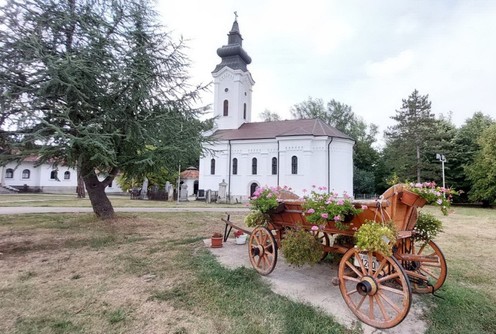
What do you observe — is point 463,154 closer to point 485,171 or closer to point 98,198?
point 485,171

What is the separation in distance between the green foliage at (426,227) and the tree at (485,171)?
30.4m

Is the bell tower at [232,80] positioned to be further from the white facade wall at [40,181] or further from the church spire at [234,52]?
the white facade wall at [40,181]

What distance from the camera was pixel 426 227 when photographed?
416 centimetres

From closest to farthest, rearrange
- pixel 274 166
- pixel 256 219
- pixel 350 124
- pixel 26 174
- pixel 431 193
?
pixel 431 193 → pixel 256 219 → pixel 274 166 → pixel 26 174 → pixel 350 124

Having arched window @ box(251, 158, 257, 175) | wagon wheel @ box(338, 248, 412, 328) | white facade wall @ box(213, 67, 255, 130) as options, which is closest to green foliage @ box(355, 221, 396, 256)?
wagon wheel @ box(338, 248, 412, 328)

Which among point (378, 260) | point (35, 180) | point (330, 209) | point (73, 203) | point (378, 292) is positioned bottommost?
point (73, 203)

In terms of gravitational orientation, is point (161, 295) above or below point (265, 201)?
below

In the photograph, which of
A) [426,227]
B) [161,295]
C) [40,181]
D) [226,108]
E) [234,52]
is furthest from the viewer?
[40,181]

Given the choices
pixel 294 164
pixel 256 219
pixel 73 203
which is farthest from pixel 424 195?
pixel 294 164

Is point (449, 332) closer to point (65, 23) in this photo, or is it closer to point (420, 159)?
point (65, 23)

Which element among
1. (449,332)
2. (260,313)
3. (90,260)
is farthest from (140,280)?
(449,332)

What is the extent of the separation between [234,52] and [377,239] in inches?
1277

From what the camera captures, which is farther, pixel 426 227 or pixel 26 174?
pixel 26 174

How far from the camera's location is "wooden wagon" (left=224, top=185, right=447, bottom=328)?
3137mm
